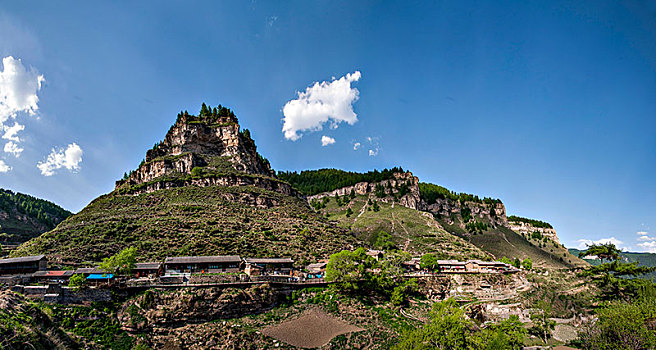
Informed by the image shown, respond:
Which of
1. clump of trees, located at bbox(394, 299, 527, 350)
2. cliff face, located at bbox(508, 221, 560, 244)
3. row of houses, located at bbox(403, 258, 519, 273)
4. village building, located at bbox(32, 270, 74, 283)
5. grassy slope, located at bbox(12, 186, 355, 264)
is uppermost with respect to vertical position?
cliff face, located at bbox(508, 221, 560, 244)

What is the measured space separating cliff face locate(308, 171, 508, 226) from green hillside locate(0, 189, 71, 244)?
10913 centimetres

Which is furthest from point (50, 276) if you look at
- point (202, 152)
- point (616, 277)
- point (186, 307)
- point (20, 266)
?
point (202, 152)

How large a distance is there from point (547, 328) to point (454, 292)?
16.4 m

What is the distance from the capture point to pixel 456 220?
154500 millimetres

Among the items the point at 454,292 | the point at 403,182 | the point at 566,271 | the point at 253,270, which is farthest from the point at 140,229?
the point at 403,182

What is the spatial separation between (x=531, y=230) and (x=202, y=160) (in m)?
184

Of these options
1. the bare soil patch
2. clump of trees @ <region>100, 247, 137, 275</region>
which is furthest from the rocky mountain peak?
the bare soil patch

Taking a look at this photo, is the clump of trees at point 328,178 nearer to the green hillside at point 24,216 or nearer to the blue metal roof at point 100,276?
the green hillside at point 24,216

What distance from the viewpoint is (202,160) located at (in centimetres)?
10725

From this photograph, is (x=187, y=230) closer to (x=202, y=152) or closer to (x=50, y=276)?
(x=50, y=276)

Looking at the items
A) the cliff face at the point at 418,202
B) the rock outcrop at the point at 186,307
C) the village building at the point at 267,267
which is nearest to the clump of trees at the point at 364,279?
the village building at the point at 267,267

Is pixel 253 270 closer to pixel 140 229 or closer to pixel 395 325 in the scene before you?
pixel 395 325

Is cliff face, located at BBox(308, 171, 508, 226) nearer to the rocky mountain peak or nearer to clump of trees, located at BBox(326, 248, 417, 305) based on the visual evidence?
the rocky mountain peak

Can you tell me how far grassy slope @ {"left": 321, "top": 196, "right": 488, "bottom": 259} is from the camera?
91750mm
